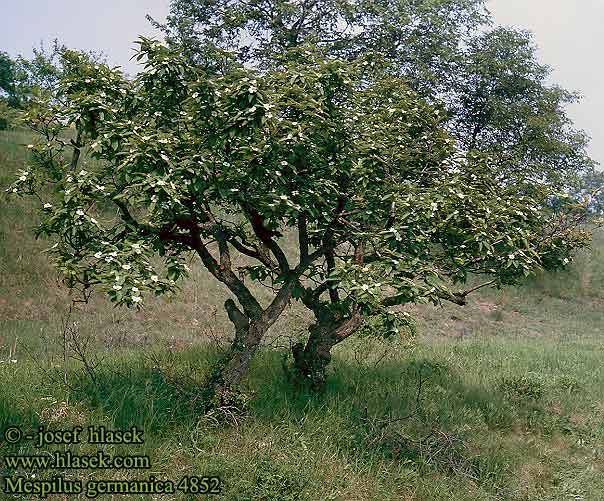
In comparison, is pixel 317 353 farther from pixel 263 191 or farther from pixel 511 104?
pixel 511 104

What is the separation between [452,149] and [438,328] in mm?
10950

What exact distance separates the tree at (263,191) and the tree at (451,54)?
13.6 meters

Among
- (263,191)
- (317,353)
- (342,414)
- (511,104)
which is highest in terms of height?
(511,104)

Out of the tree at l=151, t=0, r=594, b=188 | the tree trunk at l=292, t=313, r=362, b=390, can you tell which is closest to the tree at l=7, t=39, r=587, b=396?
the tree trunk at l=292, t=313, r=362, b=390

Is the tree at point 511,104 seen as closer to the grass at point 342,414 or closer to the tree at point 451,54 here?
the tree at point 451,54

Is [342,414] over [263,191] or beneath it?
beneath

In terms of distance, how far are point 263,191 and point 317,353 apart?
2380 millimetres

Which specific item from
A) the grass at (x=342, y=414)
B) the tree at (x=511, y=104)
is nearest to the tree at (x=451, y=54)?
the tree at (x=511, y=104)

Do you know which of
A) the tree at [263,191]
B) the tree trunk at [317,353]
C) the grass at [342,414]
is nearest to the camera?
the tree at [263,191]

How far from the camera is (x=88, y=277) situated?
518 centimetres

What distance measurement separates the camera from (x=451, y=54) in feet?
71.8

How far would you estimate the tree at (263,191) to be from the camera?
5.21m

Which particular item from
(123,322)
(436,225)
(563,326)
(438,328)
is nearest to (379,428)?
(436,225)

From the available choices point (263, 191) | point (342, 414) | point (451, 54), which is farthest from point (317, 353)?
point (451, 54)
